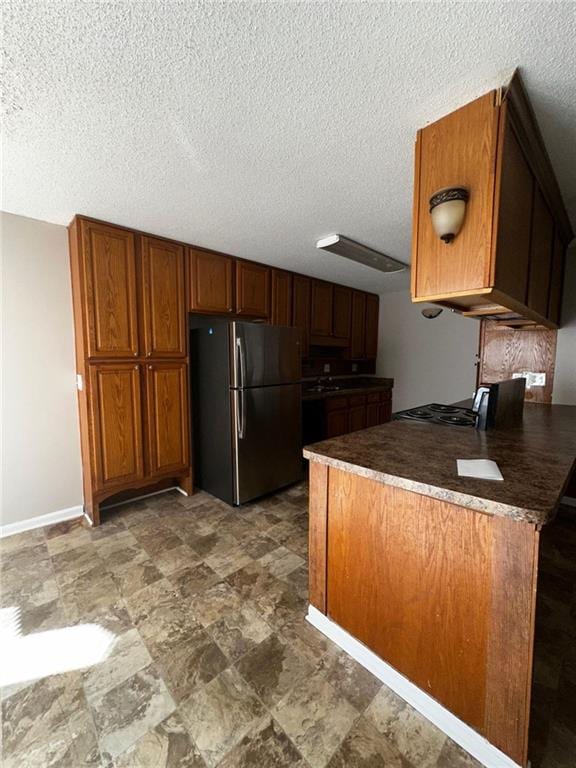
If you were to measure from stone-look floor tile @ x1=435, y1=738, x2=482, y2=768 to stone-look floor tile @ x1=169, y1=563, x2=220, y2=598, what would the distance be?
1.20m

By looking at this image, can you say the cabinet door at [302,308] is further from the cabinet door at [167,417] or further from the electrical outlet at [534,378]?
the electrical outlet at [534,378]

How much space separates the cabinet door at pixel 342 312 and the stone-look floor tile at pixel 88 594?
342 centimetres

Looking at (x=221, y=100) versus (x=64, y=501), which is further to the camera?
(x=64, y=501)

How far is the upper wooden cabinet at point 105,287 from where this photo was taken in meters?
2.19

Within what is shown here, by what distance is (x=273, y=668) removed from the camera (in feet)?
4.20

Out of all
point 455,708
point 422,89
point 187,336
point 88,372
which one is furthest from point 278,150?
point 455,708

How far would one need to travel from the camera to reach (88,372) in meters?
2.24

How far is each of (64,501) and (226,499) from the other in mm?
1245

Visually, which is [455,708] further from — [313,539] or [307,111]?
[307,111]

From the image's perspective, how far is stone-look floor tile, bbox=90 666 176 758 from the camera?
1.04 m

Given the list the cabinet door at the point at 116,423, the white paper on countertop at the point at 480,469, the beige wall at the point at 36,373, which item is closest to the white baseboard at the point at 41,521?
the beige wall at the point at 36,373

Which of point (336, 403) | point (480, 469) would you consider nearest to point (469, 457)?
point (480, 469)

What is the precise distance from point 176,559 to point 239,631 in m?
0.71

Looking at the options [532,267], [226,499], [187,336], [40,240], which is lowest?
[226,499]
